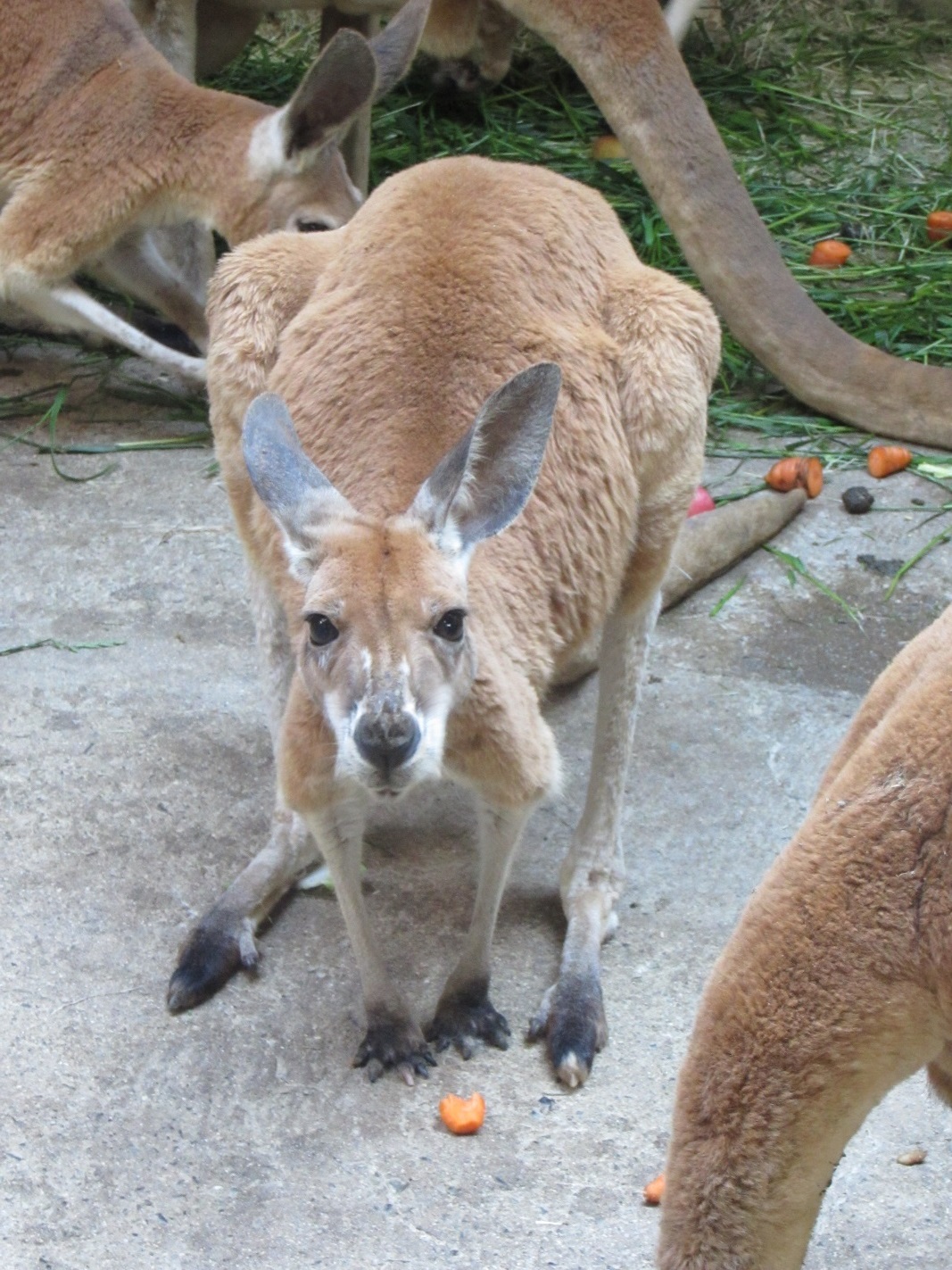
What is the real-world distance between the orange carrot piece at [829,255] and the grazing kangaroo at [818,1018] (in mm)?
4660

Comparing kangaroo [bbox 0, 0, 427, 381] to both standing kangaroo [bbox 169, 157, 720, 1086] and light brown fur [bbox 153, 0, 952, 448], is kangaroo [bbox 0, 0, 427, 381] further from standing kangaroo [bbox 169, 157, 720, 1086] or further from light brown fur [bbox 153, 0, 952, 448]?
standing kangaroo [bbox 169, 157, 720, 1086]

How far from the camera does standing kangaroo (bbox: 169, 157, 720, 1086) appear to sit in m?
2.94

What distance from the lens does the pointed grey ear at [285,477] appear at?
2.99 m

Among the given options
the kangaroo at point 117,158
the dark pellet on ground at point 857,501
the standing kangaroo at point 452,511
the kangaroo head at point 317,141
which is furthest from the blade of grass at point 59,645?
the dark pellet on ground at point 857,501

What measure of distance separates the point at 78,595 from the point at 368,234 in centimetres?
173

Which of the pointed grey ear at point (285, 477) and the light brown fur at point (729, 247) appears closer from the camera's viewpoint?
the pointed grey ear at point (285, 477)

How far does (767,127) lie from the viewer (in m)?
7.09

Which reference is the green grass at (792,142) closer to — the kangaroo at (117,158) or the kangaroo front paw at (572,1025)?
the kangaroo at (117,158)

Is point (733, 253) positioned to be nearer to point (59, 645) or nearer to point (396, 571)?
point (59, 645)

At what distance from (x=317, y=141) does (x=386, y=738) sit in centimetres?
321

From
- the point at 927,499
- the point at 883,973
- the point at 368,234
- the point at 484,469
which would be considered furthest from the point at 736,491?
the point at 883,973

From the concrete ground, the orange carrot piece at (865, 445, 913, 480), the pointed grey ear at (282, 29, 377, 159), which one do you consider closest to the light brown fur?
the orange carrot piece at (865, 445, 913, 480)

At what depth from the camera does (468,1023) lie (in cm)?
336

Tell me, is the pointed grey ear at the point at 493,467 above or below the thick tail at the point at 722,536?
above
